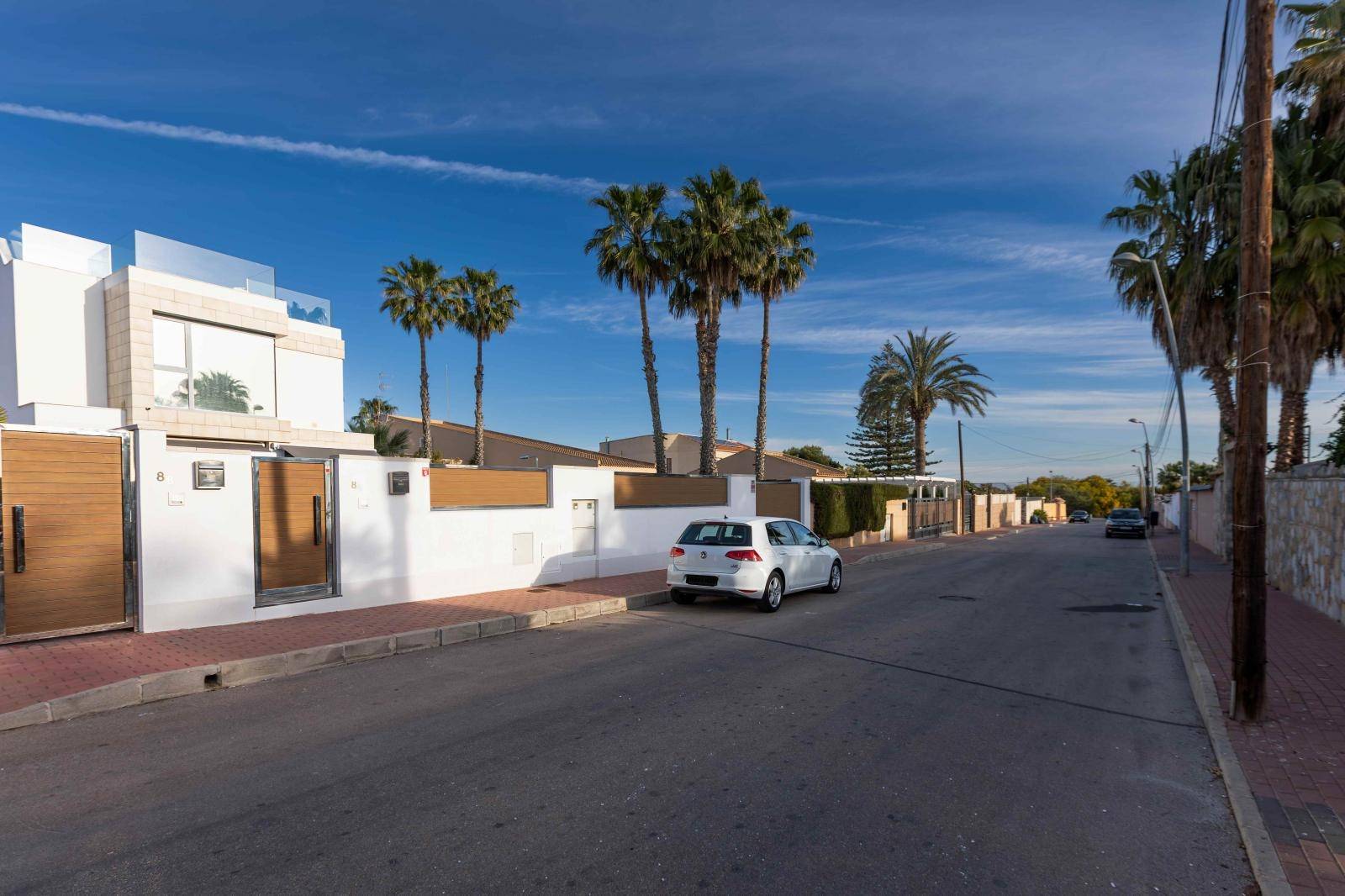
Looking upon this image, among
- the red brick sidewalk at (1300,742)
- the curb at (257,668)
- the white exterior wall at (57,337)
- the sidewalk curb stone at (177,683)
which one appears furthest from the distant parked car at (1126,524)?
the white exterior wall at (57,337)

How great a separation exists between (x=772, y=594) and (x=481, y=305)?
1050 inches

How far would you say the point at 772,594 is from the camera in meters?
12.2

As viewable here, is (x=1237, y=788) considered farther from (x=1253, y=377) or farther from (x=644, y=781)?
(x=644, y=781)

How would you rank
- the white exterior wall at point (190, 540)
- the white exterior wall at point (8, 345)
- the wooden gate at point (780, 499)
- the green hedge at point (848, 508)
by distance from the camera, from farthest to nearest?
the green hedge at point (848, 508)
the wooden gate at point (780, 499)
the white exterior wall at point (8, 345)
the white exterior wall at point (190, 540)

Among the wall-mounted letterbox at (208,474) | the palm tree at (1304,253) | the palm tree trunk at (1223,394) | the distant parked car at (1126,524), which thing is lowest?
the distant parked car at (1126,524)

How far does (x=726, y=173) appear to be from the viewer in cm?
2414

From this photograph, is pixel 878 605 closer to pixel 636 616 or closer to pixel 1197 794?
pixel 636 616

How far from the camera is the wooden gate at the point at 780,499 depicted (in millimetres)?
23234

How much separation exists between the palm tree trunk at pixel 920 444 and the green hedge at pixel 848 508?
574 cm

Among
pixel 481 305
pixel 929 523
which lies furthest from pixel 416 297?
pixel 929 523

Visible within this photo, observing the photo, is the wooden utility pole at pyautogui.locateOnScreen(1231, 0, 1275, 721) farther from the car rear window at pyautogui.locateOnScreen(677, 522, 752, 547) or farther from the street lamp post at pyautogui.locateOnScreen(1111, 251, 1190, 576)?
the street lamp post at pyautogui.locateOnScreen(1111, 251, 1190, 576)

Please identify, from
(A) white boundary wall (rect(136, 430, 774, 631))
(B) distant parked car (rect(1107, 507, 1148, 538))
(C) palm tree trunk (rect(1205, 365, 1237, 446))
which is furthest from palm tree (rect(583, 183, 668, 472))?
(B) distant parked car (rect(1107, 507, 1148, 538))

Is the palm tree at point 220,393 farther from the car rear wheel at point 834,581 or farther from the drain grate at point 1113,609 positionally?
the drain grate at point 1113,609

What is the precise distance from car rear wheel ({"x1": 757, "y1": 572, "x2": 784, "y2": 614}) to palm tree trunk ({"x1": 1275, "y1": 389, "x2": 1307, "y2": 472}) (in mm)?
15428
